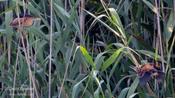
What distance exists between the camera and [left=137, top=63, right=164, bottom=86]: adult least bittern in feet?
4.33

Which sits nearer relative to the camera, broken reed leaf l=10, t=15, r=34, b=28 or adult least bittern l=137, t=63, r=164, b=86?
adult least bittern l=137, t=63, r=164, b=86

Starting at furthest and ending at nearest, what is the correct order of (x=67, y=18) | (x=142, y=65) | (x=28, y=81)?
(x=28, y=81) < (x=67, y=18) < (x=142, y=65)

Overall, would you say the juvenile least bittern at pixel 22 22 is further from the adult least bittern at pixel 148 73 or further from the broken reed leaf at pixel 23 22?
the adult least bittern at pixel 148 73

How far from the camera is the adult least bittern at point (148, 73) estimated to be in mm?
1320

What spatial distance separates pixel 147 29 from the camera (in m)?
1.59

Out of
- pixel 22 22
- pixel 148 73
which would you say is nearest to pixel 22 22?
pixel 22 22

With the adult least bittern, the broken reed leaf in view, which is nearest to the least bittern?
the broken reed leaf

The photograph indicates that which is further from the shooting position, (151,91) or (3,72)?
(3,72)

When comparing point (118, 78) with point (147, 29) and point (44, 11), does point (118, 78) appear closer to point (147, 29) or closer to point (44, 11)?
point (147, 29)

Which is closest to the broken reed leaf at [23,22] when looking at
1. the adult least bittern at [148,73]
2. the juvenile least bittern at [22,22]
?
the juvenile least bittern at [22,22]

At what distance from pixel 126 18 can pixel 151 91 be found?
0.33m

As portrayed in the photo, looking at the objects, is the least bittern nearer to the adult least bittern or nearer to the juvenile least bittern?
the juvenile least bittern

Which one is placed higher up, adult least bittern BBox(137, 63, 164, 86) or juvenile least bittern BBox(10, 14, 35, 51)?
juvenile least bittern BBox(10, 14, 35, 51)

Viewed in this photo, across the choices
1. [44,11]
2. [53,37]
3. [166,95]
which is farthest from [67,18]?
[166,95]
